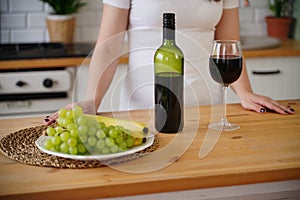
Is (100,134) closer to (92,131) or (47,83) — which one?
(92,131)

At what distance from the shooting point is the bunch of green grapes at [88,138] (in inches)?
46.8

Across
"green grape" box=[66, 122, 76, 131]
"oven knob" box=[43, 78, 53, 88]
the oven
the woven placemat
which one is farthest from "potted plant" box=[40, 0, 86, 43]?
"green grape" box=[66, 122, 76, 131]

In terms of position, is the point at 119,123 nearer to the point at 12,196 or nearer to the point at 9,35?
the point at 12,196

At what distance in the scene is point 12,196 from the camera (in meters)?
1.05

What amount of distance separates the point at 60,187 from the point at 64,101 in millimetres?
1579

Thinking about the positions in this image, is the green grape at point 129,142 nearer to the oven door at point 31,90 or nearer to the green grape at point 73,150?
the green grape at point 73,150

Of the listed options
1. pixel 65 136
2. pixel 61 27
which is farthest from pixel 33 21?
pixel 65 136

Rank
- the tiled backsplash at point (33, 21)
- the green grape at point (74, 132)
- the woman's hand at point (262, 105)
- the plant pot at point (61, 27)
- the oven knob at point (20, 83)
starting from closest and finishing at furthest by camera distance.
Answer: the green grape at point (74, 132) < the woman's hand at point (262, 105) < the oven knob at point (20, 83) < the plant pot at point (61, 27) < the tiled backsplash at point (33, 21)

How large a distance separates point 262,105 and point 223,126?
0.23 metres

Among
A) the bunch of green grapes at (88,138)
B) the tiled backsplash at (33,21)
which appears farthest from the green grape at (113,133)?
the tiled backsplash at (33,21)

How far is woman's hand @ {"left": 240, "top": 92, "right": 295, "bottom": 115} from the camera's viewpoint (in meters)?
1.61

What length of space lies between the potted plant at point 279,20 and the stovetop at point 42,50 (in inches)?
40.9

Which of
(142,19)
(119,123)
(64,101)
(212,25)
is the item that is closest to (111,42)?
(142,19)

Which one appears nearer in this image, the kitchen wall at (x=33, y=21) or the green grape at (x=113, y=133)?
the green grape at (x=113, y=133)
